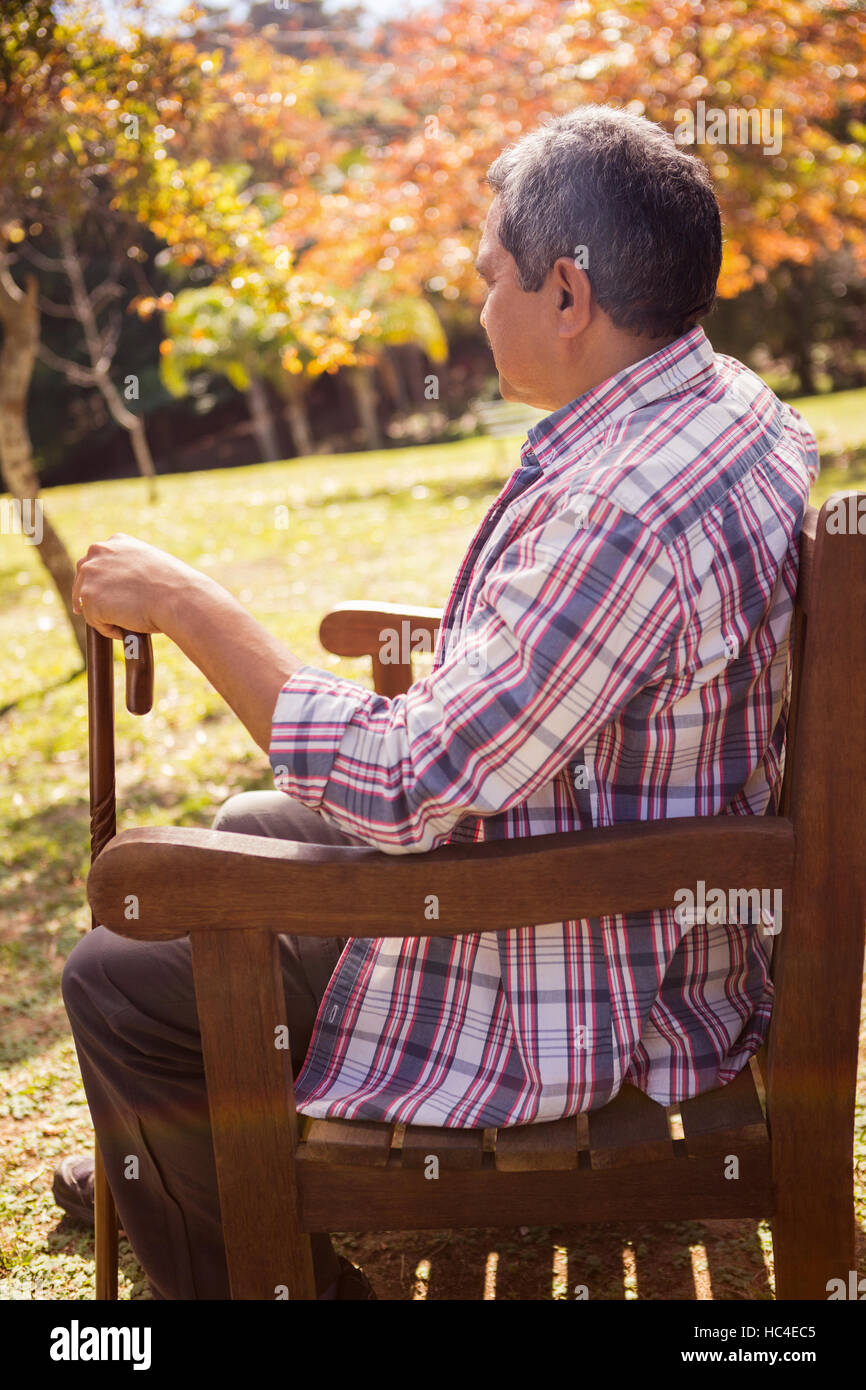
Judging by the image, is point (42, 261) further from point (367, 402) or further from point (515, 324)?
point (515, 324)

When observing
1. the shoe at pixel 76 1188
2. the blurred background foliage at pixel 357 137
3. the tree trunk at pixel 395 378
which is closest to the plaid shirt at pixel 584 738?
the shoe at pixel 76 1188

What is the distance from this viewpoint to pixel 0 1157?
2.68 m

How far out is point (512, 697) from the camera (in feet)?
4.51

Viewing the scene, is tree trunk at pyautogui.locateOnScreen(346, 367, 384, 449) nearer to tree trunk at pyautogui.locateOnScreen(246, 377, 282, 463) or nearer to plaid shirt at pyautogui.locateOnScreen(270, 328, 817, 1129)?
tree trunk at pyautogui.locateOnScreen(246, 377, 282, 463)

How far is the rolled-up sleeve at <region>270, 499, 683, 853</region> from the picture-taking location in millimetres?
1375

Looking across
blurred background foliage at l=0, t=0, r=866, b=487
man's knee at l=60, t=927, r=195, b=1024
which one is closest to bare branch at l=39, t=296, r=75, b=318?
blurred background foliage at l=0, t=0, r=866, b=487

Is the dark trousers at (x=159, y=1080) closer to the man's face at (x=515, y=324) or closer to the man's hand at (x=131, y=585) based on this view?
the man's hand at (x=131, y=585)

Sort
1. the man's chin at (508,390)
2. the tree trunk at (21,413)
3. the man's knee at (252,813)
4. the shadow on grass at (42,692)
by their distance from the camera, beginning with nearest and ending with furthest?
the man's chin at (508,390) → the man's knee at (252,813) → the tree trunk at (21,413) → the shadow on grass at (42,692)

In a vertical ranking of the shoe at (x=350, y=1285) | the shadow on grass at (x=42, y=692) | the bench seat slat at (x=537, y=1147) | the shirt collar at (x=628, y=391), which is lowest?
the shoe at (x=350, y=1285)

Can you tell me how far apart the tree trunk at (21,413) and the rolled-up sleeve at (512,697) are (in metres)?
4.94

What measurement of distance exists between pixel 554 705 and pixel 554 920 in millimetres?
256

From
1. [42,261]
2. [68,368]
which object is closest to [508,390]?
[42,261]

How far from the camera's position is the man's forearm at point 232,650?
1492 millimetres
